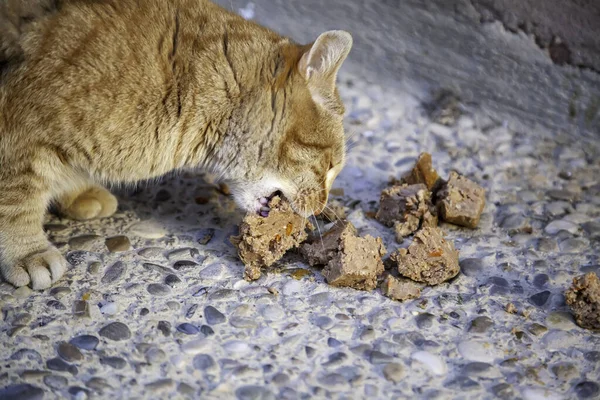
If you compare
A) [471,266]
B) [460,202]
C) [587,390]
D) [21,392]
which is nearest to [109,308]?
[21,392]

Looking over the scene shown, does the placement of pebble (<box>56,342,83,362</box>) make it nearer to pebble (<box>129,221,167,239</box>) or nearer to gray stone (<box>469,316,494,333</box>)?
pebble (<box>129,221,167,239</box>)

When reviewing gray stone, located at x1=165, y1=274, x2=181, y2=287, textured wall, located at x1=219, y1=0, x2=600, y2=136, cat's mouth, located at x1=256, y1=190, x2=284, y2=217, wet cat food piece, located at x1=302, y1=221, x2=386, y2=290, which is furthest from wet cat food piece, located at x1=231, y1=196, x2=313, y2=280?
textured wall, located at x1=219, y1=0, x2=600, y2=136

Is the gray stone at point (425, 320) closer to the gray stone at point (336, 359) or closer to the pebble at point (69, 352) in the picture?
the gray stone at point (336, 359)

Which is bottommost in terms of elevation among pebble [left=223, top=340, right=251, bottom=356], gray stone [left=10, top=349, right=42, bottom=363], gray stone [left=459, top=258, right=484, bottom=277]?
gray stone [left=10, top=349, right=42, bottom=363]

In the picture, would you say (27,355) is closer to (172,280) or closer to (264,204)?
(172,280)

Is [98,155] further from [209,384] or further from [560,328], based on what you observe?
[560,328]

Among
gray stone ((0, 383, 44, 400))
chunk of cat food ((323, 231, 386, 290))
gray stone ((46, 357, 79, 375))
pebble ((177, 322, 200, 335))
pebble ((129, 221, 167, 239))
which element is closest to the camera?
gray stone ((0, 383, 44, 400))

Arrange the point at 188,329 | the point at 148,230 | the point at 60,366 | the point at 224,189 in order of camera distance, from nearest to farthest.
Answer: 1. the point at 60,366
2. the point at 188,329
3. the point at 148,230
4. the point at 224,189
